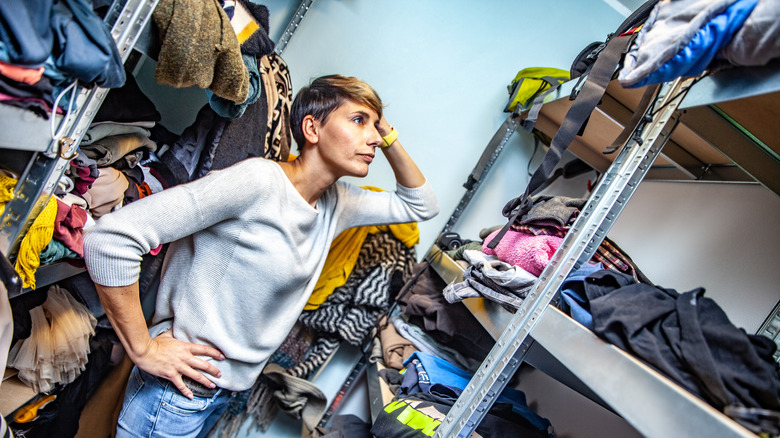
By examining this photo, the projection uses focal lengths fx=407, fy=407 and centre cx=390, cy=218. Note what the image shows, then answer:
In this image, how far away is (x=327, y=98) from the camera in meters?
1.09

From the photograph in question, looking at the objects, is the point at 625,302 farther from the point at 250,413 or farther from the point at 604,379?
the point at 250,413

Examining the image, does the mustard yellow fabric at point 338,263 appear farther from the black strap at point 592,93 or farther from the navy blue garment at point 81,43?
the navy blue garment at point 81,43

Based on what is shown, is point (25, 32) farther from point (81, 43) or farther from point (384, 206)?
point (384, 206)

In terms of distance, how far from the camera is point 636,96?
986 millimetres

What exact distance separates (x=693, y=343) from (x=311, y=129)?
919 mm

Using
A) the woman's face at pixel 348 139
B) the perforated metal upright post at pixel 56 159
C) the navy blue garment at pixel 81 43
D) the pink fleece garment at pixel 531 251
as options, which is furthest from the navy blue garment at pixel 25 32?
the pink fleece garment at pixel 531 251

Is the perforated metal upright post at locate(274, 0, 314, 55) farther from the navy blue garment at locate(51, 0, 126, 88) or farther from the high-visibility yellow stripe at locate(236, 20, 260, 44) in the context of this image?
the navy blue garment at locate(51, 0, 126, 88)

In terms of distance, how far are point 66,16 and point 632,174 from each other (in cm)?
80

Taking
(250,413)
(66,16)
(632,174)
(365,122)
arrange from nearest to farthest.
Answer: (66,16), (632,174), (365,122), (250,413)

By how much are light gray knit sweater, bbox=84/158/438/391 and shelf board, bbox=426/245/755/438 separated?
0.59 metres

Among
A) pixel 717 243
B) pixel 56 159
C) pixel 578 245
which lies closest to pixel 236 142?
pixel 56 159

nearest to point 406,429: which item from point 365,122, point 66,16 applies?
point 365,122

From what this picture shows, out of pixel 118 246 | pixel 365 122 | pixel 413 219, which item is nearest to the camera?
pixel 118 246

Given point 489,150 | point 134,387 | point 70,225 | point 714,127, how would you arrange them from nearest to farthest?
point 714,127 < point 70,225 < point 134,387 < point 489,150
